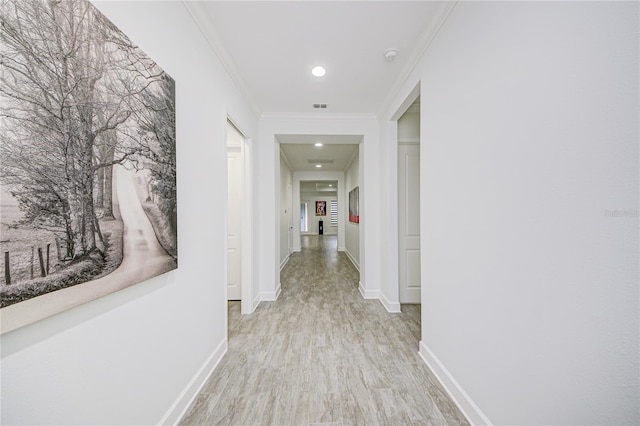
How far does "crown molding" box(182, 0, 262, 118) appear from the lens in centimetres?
166

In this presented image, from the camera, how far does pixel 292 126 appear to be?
3555 mm

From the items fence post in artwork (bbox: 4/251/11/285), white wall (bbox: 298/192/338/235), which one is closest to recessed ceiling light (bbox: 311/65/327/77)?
fence post in artwork (bbox: 4/251/11/285)

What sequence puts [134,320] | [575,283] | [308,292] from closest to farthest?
[575,283] < [134,320] < [308,292]

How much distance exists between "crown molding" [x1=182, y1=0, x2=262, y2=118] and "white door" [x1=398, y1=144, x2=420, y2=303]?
204 cm

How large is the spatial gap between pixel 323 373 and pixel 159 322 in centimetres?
124

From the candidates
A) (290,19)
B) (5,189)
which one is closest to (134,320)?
(5,189)

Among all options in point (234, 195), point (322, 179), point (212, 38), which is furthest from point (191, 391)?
point (322, 179)

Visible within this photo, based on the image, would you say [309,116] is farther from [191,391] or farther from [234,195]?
[191,391]

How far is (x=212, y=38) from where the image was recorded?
76.2 inches

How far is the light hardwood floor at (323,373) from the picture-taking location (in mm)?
1568

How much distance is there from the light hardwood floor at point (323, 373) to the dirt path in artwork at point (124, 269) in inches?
40.2

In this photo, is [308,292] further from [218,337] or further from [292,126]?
[292,126]

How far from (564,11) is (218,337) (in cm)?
272

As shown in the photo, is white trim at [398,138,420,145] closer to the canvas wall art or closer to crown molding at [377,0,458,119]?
crown molding at [377,0,458,119]
